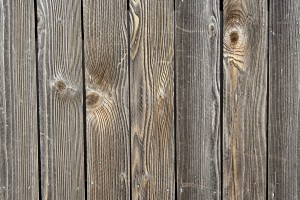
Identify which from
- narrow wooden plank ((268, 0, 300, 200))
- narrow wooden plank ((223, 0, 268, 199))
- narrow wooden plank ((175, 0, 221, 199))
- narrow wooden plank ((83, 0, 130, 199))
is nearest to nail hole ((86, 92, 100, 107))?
narrow wooden plank ((83, 0, 130, 199))

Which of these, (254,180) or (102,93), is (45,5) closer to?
(102,93)

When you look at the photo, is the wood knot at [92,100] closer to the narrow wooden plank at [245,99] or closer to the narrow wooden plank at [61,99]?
the narrow wooden plank at [61,99]

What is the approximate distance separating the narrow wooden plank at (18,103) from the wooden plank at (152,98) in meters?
0.35

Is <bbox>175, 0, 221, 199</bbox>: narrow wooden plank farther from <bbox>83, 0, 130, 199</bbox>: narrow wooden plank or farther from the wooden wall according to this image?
<bbox>83, 0, 130, 199</bbox>: narrow wooden plank

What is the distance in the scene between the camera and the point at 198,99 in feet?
6.18

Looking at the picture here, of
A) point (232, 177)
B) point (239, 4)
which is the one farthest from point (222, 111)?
point (239, 4)

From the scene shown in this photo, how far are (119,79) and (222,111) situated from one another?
38 cm

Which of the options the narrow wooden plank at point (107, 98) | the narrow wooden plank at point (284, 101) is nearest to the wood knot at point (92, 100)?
the narrow wooden plank at point (107, 98)

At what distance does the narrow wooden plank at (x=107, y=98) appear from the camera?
1.87 metres

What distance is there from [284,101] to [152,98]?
1.50 feet

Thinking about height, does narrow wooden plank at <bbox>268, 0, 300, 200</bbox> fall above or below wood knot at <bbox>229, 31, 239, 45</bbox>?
below

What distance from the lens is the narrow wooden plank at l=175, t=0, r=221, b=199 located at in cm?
187

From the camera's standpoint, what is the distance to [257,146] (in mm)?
1893

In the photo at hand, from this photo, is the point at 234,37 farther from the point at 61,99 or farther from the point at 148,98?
the point at 61,99
